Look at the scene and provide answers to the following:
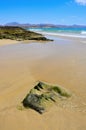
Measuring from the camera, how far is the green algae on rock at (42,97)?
4.37 m

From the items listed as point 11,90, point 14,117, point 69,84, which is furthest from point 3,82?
point 14,117

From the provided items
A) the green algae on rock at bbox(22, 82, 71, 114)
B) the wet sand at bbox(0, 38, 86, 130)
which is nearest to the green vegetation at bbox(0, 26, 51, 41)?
the wet sand at bbox(0, 38, 86, 130)

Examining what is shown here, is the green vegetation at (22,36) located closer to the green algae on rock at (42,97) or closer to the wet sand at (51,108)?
the wet sand at (51,108)

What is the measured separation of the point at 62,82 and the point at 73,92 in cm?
107

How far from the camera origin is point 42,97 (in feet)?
14.6

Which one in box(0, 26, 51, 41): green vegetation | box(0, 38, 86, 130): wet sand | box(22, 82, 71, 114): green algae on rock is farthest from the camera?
box(0, 26, 51, 41): green vegetation

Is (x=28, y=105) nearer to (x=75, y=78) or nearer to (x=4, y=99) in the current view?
(x=4, y=99)

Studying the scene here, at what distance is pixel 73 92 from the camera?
5.54 m

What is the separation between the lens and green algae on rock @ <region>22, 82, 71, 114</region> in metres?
4.37

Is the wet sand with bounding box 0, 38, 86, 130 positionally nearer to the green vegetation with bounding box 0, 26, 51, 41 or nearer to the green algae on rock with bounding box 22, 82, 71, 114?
the green algae on rock with bounding box 22, 82, 71, 114

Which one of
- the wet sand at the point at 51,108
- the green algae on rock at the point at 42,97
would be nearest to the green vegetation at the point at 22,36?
the wet sand at the point at 51,108

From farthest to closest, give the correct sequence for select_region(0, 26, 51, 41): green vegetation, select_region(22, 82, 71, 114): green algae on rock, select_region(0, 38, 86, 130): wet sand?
select_region(0, 26, 51, 41): green vegetation, select_region(22, 82, 71, 114): green algae on rock, select_region(0, 38, 86, 130): wet sand

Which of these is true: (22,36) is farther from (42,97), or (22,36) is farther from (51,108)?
(51,108)

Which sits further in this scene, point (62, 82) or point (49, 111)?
point (62, 82)
